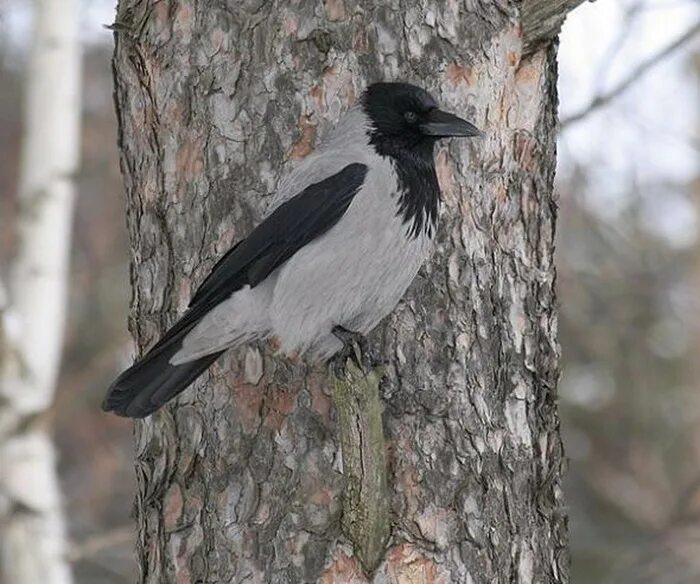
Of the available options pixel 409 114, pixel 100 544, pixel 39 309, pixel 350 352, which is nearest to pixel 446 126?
pixel 409 114

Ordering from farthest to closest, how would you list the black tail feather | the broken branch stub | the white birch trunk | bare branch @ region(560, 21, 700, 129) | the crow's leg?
the white birch trunk < bare branch @ region(560, 21, 700, 129) < the black tail feather < the crow's leg < the broken branch stub

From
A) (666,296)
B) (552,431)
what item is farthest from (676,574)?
(552,431)

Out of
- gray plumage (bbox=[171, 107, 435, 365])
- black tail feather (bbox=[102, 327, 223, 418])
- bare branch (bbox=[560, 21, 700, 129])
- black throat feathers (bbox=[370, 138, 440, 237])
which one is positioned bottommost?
black tail feather (bbox=[102, 327, 223, 418])

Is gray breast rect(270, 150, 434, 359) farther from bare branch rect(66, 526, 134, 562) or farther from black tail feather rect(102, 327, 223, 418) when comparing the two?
bare branch rect(66, 526, 134, 562)

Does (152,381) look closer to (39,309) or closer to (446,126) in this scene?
(446,126)

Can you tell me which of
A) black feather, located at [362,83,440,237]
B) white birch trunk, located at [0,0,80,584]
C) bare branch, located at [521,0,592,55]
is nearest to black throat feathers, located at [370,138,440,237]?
black feather, located at [362,83,440,237]

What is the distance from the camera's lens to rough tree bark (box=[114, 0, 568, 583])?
284 cm

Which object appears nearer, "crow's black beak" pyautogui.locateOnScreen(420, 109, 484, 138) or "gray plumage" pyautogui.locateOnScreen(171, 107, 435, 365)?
"gray plumage" pyautogui.locateOnScreen(171, 107, 435, 365)

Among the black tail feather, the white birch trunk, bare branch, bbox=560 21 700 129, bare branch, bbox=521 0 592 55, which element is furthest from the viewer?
the white birch trunk

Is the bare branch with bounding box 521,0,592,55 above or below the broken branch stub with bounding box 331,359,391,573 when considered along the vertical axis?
above

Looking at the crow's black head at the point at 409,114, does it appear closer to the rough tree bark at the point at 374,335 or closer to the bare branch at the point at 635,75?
the rough tree bark at the point at 374,335

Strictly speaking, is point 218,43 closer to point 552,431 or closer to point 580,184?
point 552,431

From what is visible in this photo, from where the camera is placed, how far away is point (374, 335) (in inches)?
116

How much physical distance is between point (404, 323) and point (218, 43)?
0.85 metres
